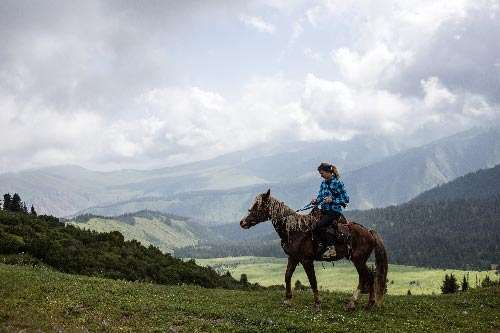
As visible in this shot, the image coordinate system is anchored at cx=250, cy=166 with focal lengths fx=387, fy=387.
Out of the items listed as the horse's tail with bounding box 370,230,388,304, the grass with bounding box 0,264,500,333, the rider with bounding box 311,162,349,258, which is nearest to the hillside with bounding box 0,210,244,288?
the grass with bounding box 0,264,500,333

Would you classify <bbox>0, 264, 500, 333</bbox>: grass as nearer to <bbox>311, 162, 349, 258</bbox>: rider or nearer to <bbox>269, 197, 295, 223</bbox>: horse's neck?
<bbox>311, 162, 349, 258</bbox>: rider

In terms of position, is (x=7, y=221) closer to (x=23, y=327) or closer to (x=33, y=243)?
(x=33, y=243)

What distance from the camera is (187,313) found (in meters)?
16.6

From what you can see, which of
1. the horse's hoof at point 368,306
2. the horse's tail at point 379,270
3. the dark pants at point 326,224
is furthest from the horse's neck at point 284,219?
the horse's hoof at point 368,306

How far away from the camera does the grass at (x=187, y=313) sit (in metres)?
14.0

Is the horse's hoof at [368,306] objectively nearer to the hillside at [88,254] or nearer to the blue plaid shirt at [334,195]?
the blue plaid shirt at [334,195]

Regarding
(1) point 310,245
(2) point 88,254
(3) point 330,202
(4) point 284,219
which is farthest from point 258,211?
(2) point 88,254

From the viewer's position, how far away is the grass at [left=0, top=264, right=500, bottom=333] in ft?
45.8

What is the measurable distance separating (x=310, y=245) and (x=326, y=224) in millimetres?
1243

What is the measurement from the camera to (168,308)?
16.8 meters

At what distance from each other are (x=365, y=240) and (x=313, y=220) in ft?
9.38

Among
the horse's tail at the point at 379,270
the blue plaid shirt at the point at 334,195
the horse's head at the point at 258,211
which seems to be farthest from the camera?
the horse's tail at the point at 379,270

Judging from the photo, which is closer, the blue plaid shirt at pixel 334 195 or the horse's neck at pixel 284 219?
the blue plaid shirt at pixel 334 195

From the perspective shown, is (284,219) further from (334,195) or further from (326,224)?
(334,195)
